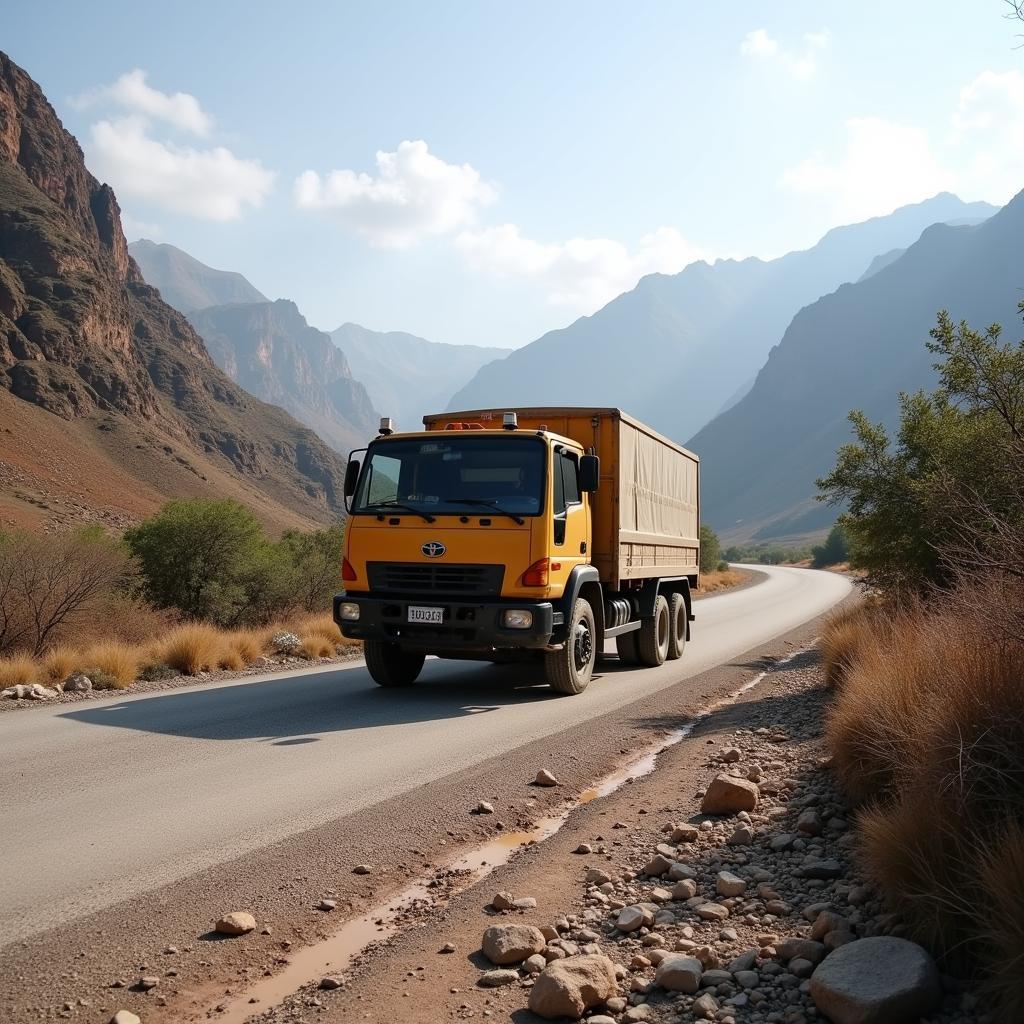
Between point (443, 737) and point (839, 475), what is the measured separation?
32.3ft

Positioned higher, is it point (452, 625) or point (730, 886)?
point (452, 625)

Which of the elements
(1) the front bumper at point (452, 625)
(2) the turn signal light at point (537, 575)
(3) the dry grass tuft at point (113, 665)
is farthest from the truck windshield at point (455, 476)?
(3) the dry grass tuft at point (113, 665)

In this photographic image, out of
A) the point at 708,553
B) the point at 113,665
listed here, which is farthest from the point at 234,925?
the point at 708,553

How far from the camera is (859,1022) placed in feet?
9.50

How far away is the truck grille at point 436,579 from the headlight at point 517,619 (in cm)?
28

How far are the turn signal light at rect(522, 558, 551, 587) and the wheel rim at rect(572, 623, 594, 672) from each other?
120cm

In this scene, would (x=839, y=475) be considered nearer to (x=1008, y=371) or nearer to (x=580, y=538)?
(x=1008, y=371)

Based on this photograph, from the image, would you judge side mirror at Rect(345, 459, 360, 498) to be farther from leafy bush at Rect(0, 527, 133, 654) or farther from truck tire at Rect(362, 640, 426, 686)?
leafy bush at Rect(0, 527, 133, 654)

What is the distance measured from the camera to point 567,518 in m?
9.87

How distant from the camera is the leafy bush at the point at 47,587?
49.4ft

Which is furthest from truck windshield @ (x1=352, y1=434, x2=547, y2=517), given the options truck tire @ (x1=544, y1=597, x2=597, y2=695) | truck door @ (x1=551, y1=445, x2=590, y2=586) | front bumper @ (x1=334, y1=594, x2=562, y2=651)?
truck tire @ (x1=544, y1=597, x2=597, y2=695)

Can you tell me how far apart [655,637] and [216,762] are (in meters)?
7.98

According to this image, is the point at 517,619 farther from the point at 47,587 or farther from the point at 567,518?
the point at 47,587

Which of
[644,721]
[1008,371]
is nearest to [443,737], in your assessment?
[644,721]
